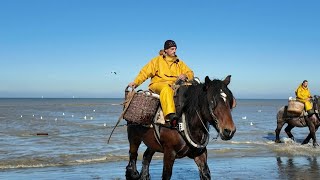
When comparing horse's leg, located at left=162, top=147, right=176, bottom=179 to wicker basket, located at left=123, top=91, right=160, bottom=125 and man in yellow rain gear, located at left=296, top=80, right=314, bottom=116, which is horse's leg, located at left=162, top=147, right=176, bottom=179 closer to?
wicker basket, located at left=123, top=91, right=160, bottom=125

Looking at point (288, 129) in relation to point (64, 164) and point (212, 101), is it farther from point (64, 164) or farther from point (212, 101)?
point (212, 101)

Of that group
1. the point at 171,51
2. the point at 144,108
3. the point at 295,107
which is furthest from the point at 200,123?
the point at 295,107

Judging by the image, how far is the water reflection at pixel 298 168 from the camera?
10816 millimetres

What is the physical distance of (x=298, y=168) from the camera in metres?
12.2

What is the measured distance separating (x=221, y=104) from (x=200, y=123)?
2.81ft

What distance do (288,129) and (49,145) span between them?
10.9 meters

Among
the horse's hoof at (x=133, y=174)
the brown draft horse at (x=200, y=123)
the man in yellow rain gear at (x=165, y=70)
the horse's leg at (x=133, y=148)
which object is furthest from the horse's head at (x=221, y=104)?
the horse's hoof at (x=133, y=174)

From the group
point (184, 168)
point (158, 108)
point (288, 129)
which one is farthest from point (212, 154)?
point (158, 108)

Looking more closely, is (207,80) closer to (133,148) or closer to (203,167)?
(203,167)

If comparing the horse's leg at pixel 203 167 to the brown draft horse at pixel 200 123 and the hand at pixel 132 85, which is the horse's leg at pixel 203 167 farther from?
the hand at pixel 132 85

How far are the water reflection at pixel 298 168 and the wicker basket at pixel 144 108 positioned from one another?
444 centimetres

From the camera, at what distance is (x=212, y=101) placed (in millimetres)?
6520

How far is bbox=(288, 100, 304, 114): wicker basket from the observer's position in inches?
750

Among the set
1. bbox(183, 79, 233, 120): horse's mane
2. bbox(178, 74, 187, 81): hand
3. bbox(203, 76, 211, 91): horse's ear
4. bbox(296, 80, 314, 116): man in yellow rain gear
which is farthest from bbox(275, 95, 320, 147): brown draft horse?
bbox(203, 76, 211, 91): horse's ear
